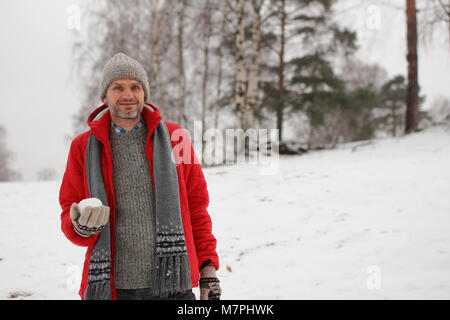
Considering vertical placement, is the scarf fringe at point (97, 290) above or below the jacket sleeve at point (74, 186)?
below

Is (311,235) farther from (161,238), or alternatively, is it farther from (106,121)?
(106,121)

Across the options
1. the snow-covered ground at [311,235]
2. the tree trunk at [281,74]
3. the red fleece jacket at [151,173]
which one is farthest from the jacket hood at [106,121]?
the tree trunk at [281,74]

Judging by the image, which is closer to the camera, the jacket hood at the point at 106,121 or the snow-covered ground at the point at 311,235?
the jacket hood at the point at 106,121

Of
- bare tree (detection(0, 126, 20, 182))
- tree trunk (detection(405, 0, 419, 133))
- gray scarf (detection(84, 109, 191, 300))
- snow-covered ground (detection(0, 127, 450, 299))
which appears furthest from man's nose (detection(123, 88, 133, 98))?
bare tree (detection(0, 126, 20, 182))

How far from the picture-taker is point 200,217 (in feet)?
5.48

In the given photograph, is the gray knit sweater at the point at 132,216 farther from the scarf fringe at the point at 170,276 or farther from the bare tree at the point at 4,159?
the bare tree at the point at 4,159

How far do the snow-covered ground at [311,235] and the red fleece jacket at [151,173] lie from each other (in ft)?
5.49

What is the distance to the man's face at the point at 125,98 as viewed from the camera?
5.14 ft

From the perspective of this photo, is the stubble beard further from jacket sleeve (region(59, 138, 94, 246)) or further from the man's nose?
jacket sleeve (region(59, 138, 94, 246))

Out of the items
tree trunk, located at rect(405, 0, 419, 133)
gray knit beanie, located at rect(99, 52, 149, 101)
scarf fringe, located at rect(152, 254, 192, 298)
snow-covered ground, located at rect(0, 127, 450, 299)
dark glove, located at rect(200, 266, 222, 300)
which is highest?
tree trunk, located at rect(405, 0, 419, 133)

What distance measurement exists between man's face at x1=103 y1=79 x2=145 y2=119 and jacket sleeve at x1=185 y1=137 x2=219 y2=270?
331mm

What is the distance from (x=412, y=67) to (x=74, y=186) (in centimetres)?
1106

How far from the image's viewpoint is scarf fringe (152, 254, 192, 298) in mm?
1448
